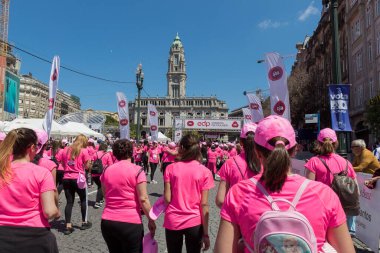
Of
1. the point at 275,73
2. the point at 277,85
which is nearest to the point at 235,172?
the point at 277,85

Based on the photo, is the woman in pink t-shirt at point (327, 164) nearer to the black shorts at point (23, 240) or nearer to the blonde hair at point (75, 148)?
the black shorts at point (23, 240)

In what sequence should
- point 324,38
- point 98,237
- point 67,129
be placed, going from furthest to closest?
point 324,38, point 67,129, point 98,237

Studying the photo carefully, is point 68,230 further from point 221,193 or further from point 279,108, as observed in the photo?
point 279,108

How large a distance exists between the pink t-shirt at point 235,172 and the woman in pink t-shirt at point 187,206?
1.44 ft

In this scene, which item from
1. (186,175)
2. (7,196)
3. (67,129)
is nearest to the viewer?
(7,196)

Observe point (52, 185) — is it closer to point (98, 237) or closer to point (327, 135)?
point (327, 135)

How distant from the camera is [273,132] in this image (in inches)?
77.2

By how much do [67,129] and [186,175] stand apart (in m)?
17.8

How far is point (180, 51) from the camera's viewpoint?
575 ft

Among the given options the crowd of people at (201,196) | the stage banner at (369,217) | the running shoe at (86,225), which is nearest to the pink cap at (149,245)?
the crowd of people at (201,196)

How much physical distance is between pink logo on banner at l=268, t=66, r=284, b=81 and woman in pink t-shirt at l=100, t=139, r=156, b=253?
7410 millimetres

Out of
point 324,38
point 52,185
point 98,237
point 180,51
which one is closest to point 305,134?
point 324,38

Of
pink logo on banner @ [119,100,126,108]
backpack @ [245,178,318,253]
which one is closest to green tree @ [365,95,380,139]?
pink logo on banner @ [119,100,126,108]

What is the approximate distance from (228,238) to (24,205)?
1.78 meters
